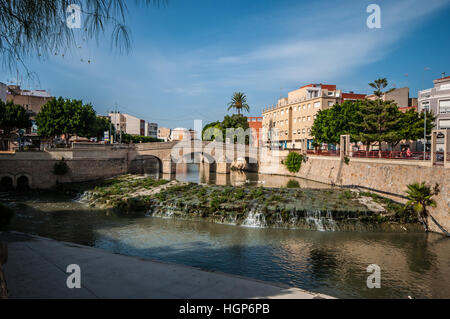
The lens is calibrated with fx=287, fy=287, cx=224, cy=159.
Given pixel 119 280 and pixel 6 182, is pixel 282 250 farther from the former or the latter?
pixel 6 182

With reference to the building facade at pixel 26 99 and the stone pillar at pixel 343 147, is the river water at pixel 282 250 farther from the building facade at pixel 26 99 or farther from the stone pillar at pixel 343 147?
the building facade at pixel 26 99

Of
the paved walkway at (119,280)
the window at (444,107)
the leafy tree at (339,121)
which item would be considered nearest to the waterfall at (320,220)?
the paved walkway at (119,280)

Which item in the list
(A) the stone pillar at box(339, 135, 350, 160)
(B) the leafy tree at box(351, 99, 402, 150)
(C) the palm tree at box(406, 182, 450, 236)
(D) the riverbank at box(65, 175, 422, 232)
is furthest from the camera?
(A) the stone pillar at box(339, 135, 350, 160)

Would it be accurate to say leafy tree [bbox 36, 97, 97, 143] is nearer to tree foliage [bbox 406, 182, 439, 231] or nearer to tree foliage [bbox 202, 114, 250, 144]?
tree foliage [bbox 202, 114, 250, 144]

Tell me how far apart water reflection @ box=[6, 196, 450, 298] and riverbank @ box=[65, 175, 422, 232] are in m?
1.15

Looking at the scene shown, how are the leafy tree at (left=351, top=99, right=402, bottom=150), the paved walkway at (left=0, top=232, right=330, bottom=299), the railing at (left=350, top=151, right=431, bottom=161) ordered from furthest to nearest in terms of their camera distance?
the leafy tree at (left=351, top=99, right=402, bottom=150), the railing at (left=350, top=151, right=431, bottom=161), the paved walkway at (left=0, top=232, right=330, bottom=299)

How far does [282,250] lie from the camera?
51.6ft

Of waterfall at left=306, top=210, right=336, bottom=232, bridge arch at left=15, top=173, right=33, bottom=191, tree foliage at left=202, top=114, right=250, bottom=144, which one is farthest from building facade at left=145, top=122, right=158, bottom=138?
waterfall at left=306, top=210, right=336, bottom=232

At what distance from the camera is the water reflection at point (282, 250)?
1218 cm

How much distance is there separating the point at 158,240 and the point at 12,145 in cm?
4624

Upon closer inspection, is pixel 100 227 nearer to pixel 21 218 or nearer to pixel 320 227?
pixel 21 218

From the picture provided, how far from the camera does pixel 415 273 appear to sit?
1327 centimetres

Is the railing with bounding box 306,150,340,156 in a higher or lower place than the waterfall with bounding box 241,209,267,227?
higher

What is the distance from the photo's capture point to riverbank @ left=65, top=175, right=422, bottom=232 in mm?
20203
